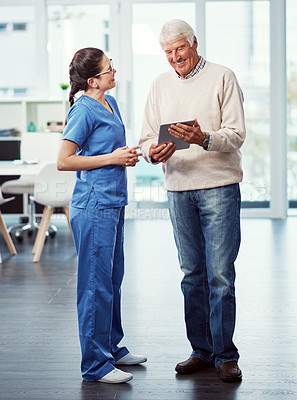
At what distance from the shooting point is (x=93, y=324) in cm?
285

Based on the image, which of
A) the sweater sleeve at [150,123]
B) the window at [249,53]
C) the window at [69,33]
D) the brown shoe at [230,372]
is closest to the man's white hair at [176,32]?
the sweater sleeve at [150,123]

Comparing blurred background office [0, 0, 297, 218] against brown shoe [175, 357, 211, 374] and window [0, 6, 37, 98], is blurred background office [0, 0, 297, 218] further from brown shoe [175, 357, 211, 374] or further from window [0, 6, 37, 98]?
brown shoe [175, 357, 211, 374]

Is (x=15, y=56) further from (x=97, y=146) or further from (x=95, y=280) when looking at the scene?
(x=95, y=280)

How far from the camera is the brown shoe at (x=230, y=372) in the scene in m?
2.84

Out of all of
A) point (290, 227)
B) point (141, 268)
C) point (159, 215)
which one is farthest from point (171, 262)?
point (159, 215)

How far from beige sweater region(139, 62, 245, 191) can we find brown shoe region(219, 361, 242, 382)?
75cm

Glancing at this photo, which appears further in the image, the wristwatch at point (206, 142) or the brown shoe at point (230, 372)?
the brown shoe at point (230, 372)

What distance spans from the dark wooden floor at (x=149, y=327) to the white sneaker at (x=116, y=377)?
27 millimetres

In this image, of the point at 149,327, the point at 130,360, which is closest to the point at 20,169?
the point at 149,327

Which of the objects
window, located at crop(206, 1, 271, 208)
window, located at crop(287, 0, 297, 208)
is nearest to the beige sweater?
window, located at crop(206, 1, 271, 208)

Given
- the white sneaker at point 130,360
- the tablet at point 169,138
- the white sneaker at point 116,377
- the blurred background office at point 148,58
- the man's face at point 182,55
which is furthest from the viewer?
the blurred background office at point 148,58

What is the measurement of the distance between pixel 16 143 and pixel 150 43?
1933 mm

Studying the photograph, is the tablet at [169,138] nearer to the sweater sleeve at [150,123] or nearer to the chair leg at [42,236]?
the sweater sleeve at [150,123]

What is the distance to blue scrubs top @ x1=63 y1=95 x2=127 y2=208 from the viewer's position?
9.18 ft
